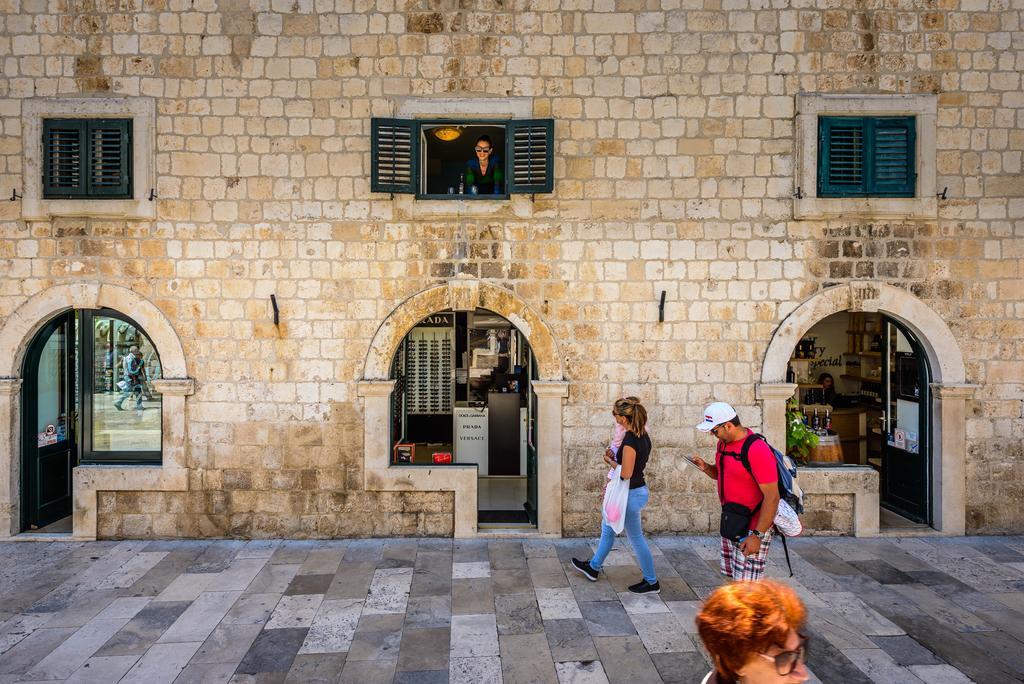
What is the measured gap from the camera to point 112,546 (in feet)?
22.1

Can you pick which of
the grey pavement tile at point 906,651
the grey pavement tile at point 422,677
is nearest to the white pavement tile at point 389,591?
the grey pavement tile at point 422,677

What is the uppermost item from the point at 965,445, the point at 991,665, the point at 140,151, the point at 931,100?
the point at 931,100

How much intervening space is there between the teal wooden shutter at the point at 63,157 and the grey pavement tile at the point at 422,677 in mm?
6403

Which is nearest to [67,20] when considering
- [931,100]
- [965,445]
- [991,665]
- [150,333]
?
[150,333]

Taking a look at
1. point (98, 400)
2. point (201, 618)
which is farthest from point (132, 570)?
point (98, 400)

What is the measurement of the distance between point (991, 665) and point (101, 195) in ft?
31.2

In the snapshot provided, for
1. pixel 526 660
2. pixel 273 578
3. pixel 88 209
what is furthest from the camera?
pixel 88 209

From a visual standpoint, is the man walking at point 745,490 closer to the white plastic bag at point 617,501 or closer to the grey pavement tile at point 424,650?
the white plastic bag at point 617,501

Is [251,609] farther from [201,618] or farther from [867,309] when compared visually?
[867,309]

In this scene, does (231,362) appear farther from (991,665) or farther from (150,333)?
(991,665)

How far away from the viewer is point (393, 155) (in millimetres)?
6879

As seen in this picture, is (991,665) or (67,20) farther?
(67,20)

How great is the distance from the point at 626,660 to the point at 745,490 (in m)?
1.53

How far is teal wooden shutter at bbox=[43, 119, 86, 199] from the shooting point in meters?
6.87
